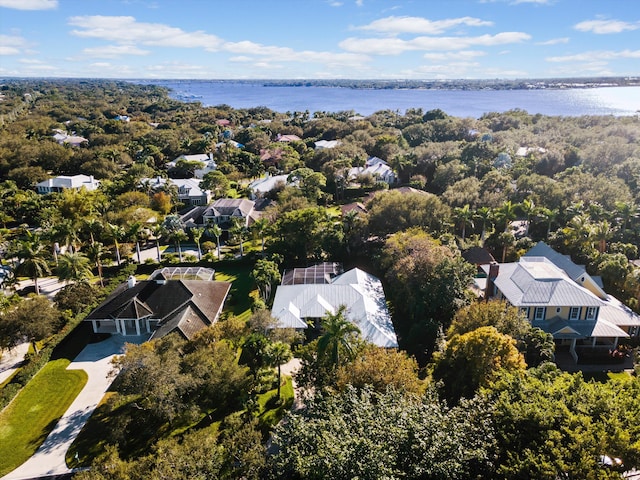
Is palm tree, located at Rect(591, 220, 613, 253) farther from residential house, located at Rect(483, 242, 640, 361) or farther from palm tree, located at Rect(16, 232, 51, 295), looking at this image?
palm tree, located at Rect(16, 232, 51, 295)

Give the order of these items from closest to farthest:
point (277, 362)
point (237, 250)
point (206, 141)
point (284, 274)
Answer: point (277, 362), point (284, 274), point (237, 250), point (206, 141)

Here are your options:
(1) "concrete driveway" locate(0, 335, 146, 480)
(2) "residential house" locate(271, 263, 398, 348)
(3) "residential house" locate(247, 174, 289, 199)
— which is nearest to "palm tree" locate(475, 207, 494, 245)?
(2) "residential house" locate(271, 263, 398, 348)

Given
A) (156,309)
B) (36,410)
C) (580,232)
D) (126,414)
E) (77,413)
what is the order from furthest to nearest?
1. (580,232)
2. (156,309)
3. (36,410)
4. (77,413)
5. (126,414)

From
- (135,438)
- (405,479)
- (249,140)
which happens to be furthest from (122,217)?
(249,140)

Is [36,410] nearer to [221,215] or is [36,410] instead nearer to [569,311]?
[221,215]

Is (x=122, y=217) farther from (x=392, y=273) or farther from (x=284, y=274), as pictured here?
(x=392, y=273)

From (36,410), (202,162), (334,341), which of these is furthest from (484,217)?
(202,162)
